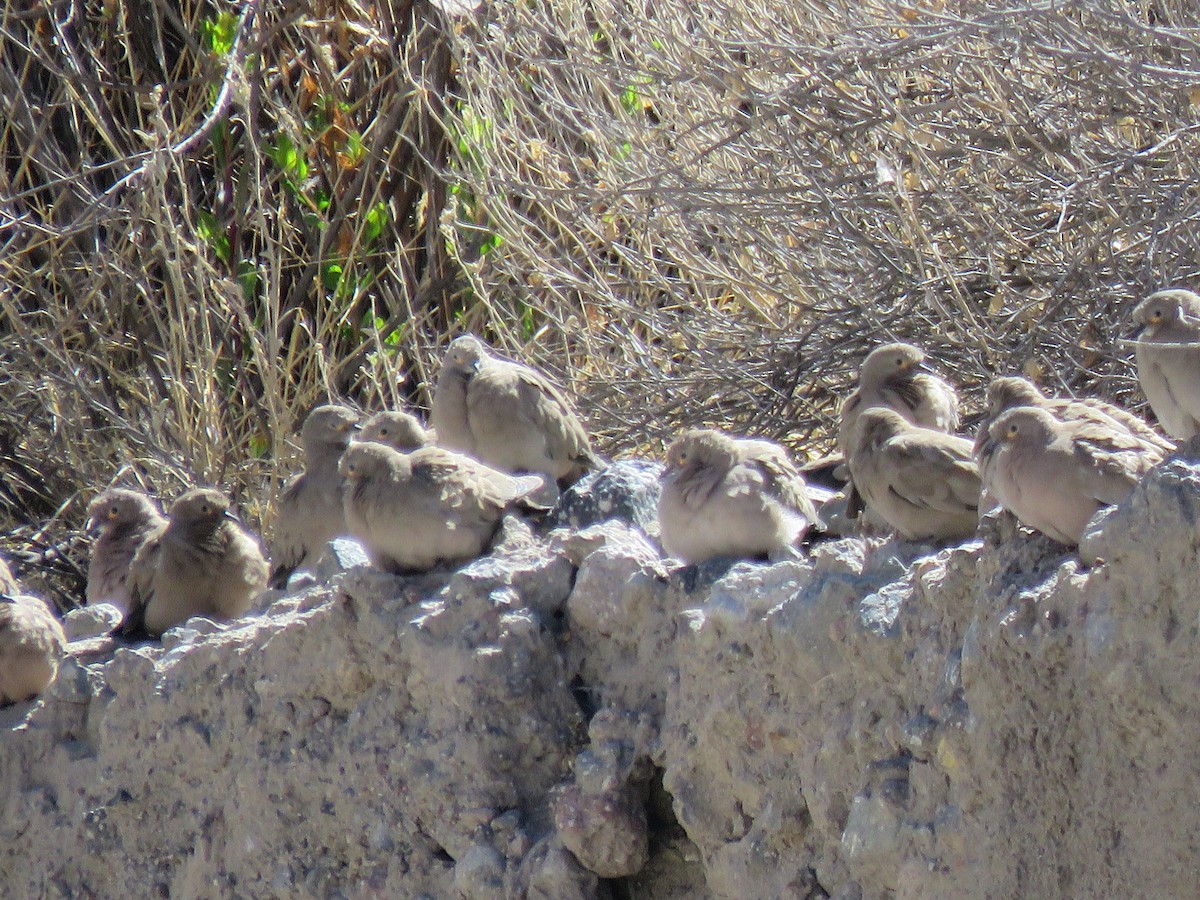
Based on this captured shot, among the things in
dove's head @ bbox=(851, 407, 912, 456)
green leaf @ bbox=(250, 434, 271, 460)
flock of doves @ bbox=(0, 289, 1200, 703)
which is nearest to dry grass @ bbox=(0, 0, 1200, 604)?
green leaf @ bbox=(250, 434, 271, 460)

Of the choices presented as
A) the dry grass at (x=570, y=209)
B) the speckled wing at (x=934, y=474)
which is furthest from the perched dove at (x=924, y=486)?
the dry grass at (x=570, y=209)

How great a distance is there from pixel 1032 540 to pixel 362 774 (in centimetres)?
176

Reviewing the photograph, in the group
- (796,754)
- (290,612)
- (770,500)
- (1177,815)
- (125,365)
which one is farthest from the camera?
(125,365)

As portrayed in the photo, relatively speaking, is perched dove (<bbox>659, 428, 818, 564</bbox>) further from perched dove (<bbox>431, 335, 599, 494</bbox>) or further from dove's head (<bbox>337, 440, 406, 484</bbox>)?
perched dove (<bbox>431, 335, 599, 494</bbox>)

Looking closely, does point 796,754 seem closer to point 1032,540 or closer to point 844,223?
point 1032,540

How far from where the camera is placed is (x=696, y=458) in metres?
4.02

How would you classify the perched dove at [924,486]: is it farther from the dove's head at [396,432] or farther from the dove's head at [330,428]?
the dove's head at [330,428]

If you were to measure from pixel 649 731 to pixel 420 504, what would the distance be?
93 cm

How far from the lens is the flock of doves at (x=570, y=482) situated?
3.05m

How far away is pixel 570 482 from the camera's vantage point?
5344 mm

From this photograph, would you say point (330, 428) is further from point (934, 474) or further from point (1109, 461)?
point (1109, 461)

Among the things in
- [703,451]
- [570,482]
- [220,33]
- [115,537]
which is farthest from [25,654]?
[220,33]

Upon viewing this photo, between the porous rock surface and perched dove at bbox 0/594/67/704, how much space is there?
0.31ft

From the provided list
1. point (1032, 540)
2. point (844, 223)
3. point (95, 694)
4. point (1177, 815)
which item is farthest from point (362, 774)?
point (844, 223)
